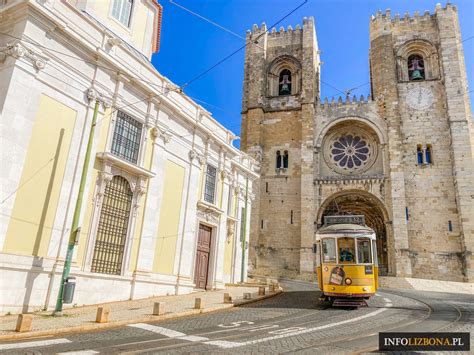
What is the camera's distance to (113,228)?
1204 centimetres

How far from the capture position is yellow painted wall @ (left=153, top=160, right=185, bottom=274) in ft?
45.1

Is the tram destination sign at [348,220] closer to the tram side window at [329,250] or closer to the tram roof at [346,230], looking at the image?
the tram roof at [346,230]

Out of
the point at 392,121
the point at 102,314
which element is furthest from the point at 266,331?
the point at 392,121

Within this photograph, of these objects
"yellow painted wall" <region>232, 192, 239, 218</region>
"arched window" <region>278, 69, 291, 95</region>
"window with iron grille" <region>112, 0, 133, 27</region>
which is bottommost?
"yellow painted wall" <region>232, 192, 239, 218</region>

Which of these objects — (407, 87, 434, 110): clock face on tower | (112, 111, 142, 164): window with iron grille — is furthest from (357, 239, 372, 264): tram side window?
(407, 87, 434, 110): clock face on tower

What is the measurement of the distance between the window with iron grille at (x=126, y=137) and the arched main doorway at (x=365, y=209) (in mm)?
18272

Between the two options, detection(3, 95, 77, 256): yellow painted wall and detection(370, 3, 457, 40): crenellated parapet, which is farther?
detection(370, 3, 457, 40): crenellated parapet

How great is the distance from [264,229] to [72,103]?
806 inches

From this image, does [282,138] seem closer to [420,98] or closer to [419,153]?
[419,153]

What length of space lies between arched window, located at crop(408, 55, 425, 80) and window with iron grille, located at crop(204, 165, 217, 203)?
837 inches

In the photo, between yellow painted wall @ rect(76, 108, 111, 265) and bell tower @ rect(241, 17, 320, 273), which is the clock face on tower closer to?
bell tower @ rect(241, 17, 320, 273)

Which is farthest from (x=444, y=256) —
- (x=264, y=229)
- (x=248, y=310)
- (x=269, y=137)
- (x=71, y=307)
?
(x=71, y=307)

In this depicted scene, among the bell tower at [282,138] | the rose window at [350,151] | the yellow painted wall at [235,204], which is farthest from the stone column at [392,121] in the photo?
the yellow painted wall at [235,204]

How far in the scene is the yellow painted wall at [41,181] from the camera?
29.8ft
